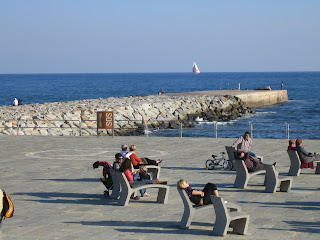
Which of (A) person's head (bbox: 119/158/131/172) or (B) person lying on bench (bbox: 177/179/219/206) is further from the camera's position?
(A) person's head (bbox: 119/158/131/172)

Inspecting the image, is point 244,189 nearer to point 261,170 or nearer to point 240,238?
point 261,170

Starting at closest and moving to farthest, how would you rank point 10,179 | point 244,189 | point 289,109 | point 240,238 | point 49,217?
point 240,238 < point 49,217 < point 244,189 < point 10,179 < point 289,109

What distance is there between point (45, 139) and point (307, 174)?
14740mm

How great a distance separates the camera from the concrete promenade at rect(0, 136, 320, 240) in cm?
1051

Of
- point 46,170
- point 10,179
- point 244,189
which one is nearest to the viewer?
point 244,189

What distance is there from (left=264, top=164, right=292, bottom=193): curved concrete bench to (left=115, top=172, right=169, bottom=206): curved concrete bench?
8.85 feet

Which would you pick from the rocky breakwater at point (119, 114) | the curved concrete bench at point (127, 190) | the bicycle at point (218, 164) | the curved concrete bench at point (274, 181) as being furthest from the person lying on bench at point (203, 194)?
the rocky breakwater at point (119, 114)

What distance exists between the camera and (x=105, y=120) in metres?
28.7

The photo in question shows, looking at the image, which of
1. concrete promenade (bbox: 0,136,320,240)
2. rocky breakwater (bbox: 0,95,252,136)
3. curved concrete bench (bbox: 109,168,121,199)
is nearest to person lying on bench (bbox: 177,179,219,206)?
concrete promenade (bbox: 0,136,320,240)

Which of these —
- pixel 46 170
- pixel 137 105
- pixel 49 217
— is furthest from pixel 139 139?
pixel 137 105

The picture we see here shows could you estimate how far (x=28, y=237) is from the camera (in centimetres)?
1014

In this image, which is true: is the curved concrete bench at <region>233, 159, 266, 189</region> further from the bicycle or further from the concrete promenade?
the bicycle

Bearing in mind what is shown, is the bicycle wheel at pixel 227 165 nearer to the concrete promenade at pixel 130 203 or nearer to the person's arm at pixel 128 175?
the concrete promenade at pixel 130 203

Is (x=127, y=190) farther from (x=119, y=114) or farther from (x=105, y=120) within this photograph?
(x=119, y=114)
